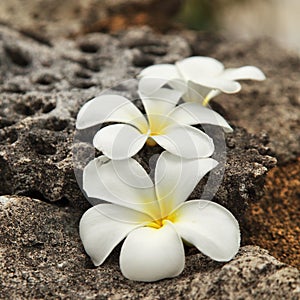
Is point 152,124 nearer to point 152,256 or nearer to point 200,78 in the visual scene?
point 200,78

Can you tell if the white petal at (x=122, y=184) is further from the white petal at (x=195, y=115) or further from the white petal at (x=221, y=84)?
the white petal at (x=221, y=84)

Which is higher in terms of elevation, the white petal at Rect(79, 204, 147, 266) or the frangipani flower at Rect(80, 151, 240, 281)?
the frangipani flower at Rect(80, 151, 240, 281)

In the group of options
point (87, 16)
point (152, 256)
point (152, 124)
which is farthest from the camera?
point (87, 16)

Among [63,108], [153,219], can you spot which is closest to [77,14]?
[63,108]

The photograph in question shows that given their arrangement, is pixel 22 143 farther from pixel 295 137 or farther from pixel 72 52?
pixel 295 137

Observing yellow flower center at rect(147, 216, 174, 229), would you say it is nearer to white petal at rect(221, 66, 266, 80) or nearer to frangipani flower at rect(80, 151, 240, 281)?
frangipani flower at rect(80, 151, 240, 281)

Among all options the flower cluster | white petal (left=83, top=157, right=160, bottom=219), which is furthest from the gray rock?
white petal (left=83, top=157, right=160, bottom=219)

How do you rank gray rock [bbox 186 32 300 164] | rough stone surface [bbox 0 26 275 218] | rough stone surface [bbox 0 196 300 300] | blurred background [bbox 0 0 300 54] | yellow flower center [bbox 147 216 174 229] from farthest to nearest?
blurred background [bbox 0 0 300 54]
gray rock [bbox 186 32 300 164]
rough stone surface [bbox 0 26 275 218]
yellow flower center [bbox 147 216 174 229]
rough stone surface [bbox 0 196 300 300]
